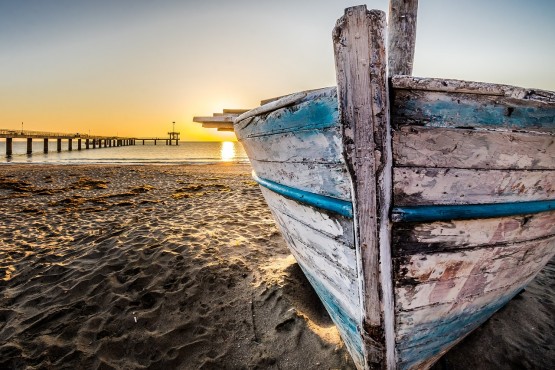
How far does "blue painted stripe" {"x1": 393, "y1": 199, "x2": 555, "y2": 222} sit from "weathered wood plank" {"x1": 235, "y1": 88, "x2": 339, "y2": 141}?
57 centimetres

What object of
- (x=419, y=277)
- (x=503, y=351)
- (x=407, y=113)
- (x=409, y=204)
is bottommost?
(x=503, y=351)

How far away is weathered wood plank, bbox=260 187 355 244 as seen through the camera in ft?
4.83

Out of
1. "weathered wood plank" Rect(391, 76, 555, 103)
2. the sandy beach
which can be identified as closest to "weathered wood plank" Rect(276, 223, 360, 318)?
the sandy beach

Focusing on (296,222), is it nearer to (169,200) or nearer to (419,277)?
(419,277)

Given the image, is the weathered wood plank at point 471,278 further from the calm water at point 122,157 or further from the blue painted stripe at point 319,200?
the calm water at point 122,157

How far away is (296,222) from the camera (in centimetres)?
206

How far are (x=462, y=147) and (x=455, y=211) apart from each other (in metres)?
0.33

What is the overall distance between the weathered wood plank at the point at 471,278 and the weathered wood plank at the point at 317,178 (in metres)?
0.54

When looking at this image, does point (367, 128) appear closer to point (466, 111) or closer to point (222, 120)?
point (466, 111)

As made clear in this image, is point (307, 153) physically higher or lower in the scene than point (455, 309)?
higher

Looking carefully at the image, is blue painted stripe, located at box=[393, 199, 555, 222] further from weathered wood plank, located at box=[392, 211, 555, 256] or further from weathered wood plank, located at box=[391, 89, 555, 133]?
weathered wood plank, located at box=[391, 89, 555, 133]

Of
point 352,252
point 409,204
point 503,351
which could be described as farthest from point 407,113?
point 503,351

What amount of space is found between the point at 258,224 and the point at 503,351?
4.01m

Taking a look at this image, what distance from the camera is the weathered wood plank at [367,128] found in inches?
46.7
